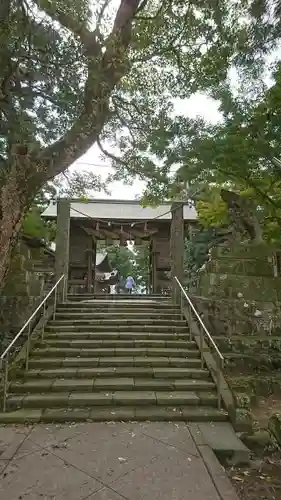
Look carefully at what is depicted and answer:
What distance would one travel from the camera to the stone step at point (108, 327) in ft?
23.5

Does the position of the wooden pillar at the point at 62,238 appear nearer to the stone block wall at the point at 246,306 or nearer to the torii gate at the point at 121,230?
the torii gate at the point at 121,230

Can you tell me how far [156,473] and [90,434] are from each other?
44.6 inches

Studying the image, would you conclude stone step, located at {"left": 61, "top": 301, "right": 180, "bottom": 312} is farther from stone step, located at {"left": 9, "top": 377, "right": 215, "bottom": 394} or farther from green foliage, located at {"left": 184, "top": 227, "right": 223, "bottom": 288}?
green foliage, located at {"left": 184, "top": 227, "right": 223, "bottom": 288}

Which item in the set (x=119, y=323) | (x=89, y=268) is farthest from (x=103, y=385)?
(x=89, y=268)

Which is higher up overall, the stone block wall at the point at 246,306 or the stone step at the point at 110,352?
the stone block wall at the point at 246,306

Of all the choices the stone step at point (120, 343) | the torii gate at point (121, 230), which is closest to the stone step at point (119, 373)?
the stone step at point (120, 343)

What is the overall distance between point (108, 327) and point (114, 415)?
2.71 metres

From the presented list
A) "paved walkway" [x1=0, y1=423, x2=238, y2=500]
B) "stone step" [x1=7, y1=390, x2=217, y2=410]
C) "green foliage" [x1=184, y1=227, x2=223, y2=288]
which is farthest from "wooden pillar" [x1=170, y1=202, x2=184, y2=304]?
"paved walkway" [x1=0, y1=423, x2=238, y2=500]

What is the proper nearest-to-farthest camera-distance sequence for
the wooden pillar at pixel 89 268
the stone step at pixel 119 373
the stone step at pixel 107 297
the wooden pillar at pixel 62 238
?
1. the stone step at pixel 119 373
2. the wooden pillar at pixel 62 238
3. the stone step at pixel 107 297
4. the wooden pillar at pixel 89 268

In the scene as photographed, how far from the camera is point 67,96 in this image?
444 cm

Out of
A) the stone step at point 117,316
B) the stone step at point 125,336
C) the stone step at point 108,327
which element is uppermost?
the stone step at point 117,316

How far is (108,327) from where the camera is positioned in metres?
7.21

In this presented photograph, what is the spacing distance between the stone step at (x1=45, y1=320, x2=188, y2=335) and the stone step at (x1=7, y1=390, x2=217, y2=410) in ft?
7.06

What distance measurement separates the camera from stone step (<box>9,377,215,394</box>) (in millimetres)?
5195
